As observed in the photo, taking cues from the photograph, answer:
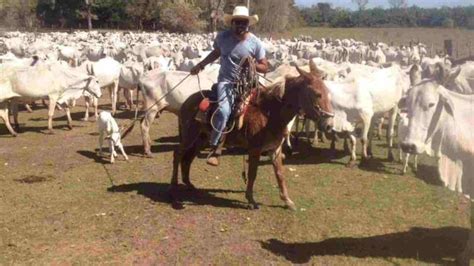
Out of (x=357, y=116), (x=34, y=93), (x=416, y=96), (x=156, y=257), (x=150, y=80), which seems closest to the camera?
(x=416, y=96)

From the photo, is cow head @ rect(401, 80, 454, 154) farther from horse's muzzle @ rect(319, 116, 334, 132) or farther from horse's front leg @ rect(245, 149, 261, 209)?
horse's front leg @ rect(245, 149, 261, 209)

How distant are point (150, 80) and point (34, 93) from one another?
389cm

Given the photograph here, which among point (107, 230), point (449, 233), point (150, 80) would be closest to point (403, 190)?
point (449, 233)

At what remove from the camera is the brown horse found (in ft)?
24.9

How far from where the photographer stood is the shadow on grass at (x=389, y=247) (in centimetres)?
677

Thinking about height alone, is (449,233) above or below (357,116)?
below

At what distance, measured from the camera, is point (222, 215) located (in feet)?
27.3

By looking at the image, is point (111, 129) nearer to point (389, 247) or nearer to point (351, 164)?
point (351, 164)

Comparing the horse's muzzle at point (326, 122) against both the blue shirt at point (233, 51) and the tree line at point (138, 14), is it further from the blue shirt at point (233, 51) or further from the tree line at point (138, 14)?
the tree line at point (138, 14)

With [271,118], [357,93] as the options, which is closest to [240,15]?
[271,118]

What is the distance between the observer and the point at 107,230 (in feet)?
25.4

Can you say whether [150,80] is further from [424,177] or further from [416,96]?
[416,96]

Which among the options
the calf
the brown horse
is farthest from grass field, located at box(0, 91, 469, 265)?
the brown horse

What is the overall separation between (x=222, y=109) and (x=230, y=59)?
0.78m
